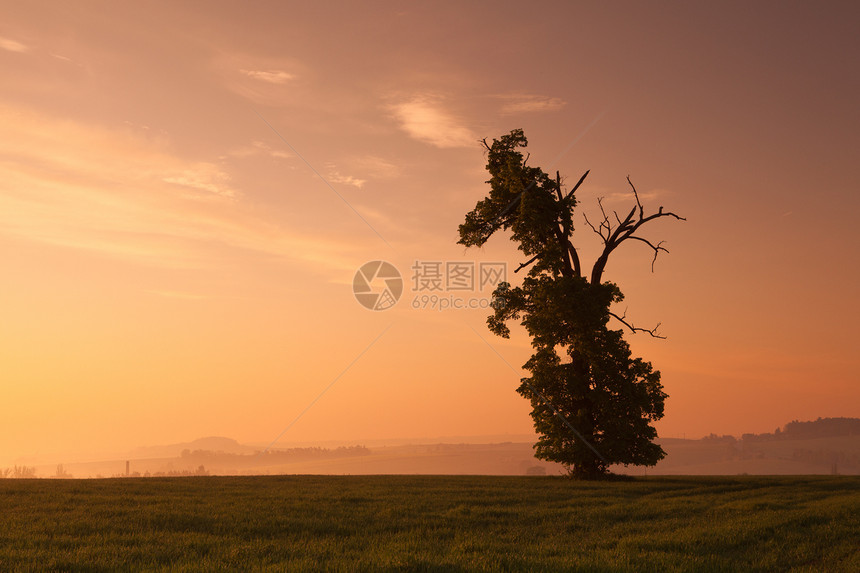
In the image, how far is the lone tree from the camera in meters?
30.0

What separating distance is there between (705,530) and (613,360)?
49.2 ft

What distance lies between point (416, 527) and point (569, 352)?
56.4ft

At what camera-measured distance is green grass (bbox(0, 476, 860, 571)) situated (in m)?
12.0

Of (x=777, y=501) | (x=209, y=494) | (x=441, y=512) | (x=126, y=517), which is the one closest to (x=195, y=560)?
(x=126, y=517)

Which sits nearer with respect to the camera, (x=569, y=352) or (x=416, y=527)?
(x=416, y=527)

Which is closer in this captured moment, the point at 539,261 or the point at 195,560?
the point at 195,560

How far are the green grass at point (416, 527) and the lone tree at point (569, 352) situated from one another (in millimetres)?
3383

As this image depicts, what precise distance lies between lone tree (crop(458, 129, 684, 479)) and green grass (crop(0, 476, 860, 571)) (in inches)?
133

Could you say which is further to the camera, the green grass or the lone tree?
the lone tree

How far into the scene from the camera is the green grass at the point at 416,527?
12039mm

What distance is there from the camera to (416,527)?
16500 millimetres

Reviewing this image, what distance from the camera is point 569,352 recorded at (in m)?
31.8

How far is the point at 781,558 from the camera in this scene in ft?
43.7

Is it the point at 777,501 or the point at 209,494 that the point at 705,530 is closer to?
the point at 777,501
